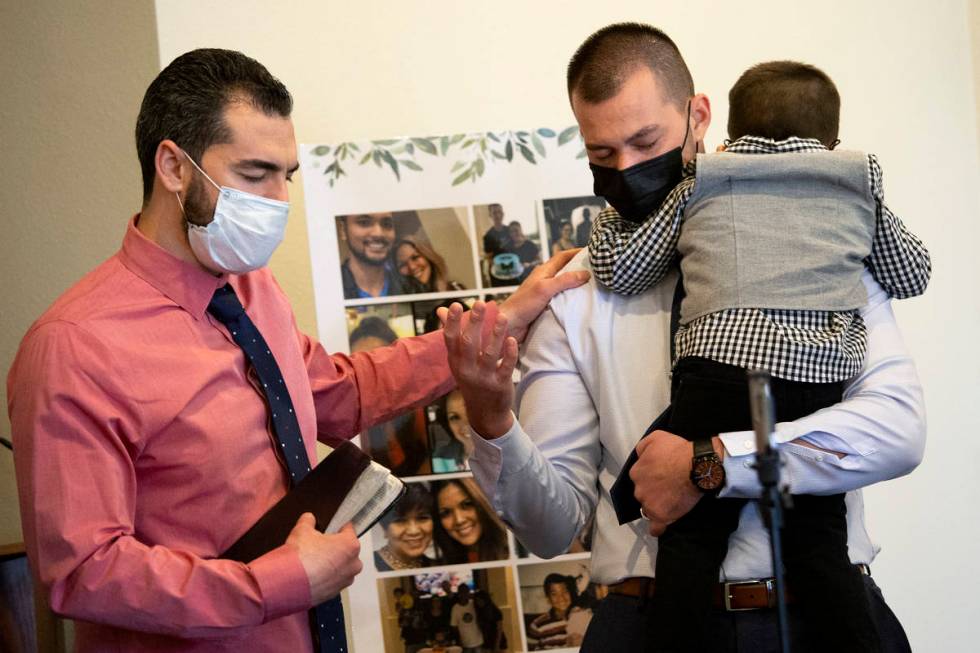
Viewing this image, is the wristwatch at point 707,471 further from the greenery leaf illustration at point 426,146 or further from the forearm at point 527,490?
the greenery leaf illustration at point 426,146

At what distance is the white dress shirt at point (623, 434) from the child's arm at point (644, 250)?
2.3 inches

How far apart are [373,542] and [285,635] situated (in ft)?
2.79

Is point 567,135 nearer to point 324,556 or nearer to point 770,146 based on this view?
point 770,146

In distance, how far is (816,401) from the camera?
177cm

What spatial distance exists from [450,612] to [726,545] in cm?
121

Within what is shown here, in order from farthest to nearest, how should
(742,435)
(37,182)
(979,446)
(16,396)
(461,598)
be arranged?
(37,182) → (979,446) → (461,598) → (16,396) → (742,435)

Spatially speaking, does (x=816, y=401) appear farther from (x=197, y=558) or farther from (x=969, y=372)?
(x=969, y=372)

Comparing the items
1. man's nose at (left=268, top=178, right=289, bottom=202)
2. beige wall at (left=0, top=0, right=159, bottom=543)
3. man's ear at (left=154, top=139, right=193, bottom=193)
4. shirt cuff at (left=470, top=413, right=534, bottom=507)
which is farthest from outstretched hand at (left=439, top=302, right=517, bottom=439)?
beige wall at (left=0, top=0, right=159, bottom=543)

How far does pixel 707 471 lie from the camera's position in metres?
1.70

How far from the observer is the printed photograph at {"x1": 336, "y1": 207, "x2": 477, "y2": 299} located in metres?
2.82

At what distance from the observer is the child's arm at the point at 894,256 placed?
184cm

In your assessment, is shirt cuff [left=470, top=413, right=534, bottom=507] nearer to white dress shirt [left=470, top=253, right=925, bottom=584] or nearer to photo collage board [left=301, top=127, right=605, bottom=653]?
white dress shirt [left=470, top=253, right=925, bottom=584]

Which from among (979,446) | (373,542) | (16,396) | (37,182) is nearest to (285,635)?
(16,396)

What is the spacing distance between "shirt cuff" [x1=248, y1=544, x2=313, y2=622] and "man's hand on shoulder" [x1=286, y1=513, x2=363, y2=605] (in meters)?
0.01
